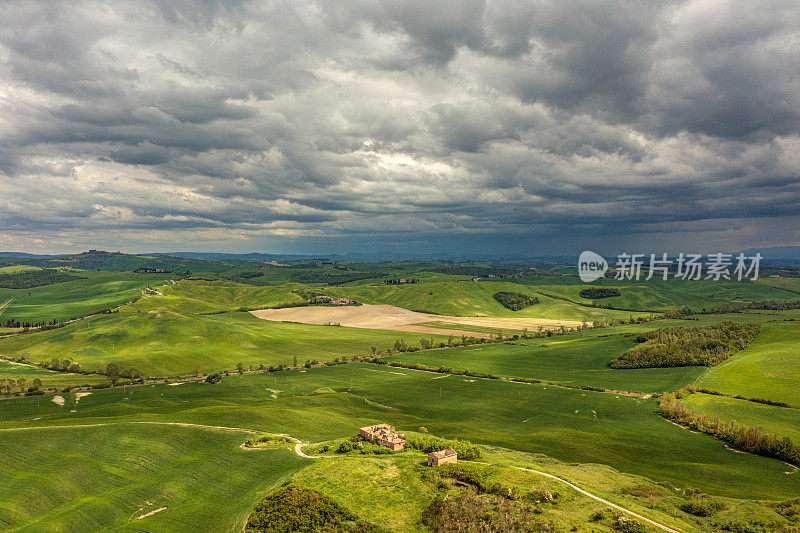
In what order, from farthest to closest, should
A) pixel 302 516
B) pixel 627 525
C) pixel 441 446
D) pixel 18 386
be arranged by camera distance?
pixel 18 386, pixel 441 446, pixel 302 516, pixel 627 525

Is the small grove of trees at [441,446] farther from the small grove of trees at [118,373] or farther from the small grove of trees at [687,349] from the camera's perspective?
the small grove of trees at [118,373]

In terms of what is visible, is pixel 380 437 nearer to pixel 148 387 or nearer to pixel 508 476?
pixel 508 476

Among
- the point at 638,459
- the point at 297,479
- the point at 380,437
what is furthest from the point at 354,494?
the point at 638,459

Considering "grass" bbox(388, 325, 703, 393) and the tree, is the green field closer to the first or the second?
"grass" bbox(388, 325, 703, 393)

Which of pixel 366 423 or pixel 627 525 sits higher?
pixel 627 525

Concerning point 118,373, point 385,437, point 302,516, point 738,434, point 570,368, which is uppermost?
point 738,434

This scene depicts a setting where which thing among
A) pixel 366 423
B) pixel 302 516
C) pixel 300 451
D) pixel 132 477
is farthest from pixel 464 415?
pixel 132 477

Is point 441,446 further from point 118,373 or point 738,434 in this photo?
point 118,373
